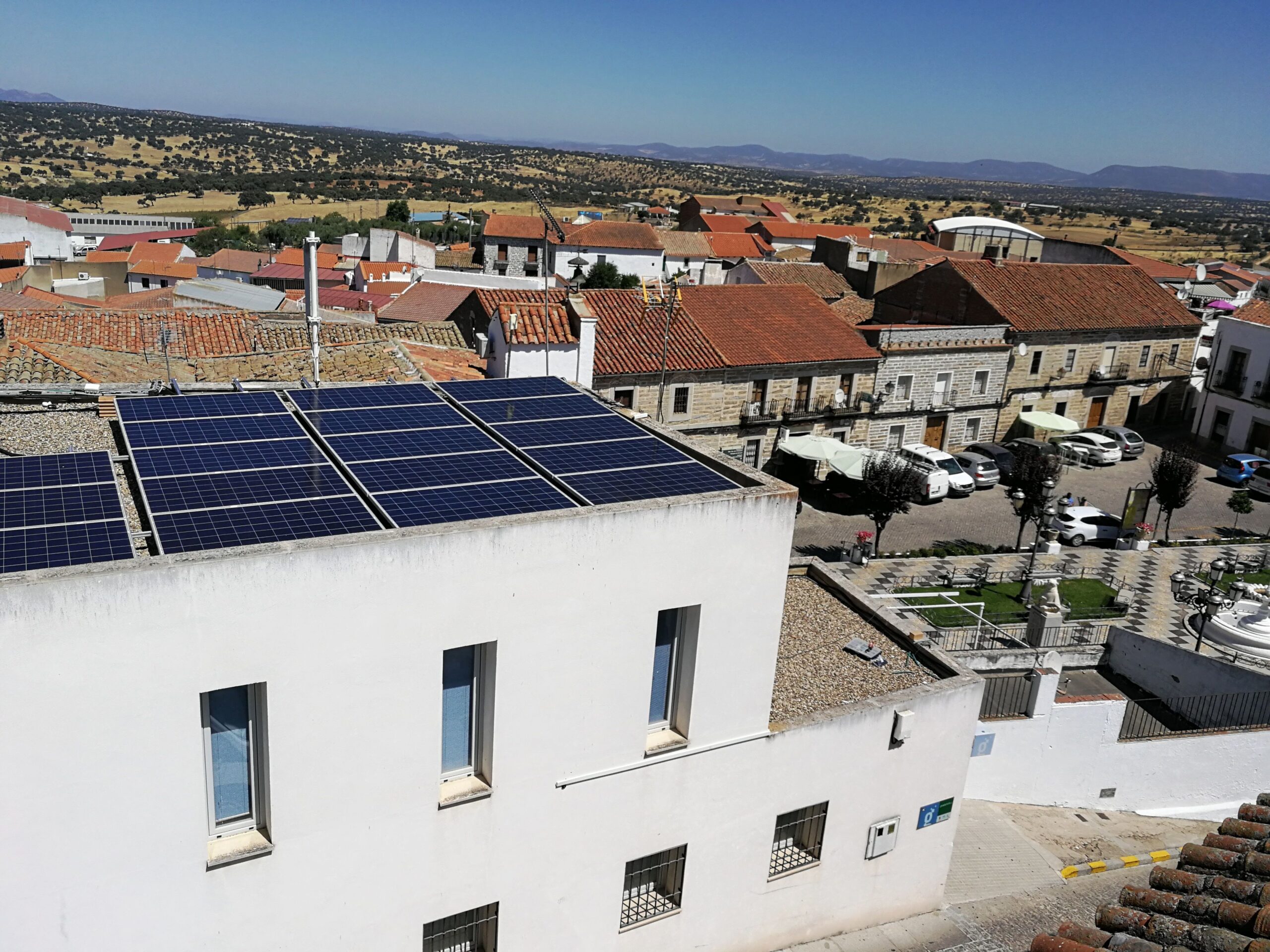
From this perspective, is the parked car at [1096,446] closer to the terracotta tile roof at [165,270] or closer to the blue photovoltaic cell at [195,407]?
the blue photovoltaic cell at [195,407]

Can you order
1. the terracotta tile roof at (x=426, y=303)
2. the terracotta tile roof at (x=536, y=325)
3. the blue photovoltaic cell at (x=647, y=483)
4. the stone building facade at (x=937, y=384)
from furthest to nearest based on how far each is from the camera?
the terracotta tile roof at (x=426, y=303)
the stone building facade at (x=937, y=384)
the terracotta tile roof at (x=536, y=325)
the blue photovoltaic cell at (x=647, y=483)

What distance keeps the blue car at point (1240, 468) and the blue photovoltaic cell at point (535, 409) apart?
107ft

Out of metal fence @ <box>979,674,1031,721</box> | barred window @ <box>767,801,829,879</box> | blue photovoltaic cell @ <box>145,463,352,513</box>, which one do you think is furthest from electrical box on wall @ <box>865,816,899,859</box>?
blue photovoltaic cell @ <box>145,463,352,513</box>

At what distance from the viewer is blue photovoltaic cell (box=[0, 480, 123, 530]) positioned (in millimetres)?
7883

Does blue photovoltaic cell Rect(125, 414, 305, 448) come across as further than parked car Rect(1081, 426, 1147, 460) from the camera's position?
No

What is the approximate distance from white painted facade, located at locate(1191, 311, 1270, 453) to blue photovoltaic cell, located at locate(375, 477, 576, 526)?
3980 cm

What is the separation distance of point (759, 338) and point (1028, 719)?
20419 millimetres

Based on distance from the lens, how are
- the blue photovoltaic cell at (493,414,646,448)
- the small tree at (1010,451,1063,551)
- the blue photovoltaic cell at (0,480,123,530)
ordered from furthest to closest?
the small tree at (1010,451,1063,551) → the blue photovoltaic cell at (493,414,646,448) → the blue photovoltaic cell at (0,480,123,530)

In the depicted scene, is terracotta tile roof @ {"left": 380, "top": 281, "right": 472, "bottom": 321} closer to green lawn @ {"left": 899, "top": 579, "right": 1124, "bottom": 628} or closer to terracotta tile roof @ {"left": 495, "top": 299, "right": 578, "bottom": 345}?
terracotta tile roof @ {"left": 495, "top": 299, "right": 578, "bottom": 345}

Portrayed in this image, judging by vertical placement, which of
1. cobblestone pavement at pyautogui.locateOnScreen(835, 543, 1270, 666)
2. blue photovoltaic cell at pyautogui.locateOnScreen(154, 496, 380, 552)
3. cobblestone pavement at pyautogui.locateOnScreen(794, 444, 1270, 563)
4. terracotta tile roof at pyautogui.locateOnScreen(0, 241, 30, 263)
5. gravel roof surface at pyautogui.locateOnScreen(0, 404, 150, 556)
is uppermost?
blue photovoltaic cell at pyautogui.locateOnScreen(154, 496, 380, 552)

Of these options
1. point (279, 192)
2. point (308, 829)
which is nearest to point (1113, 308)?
point (308, 829)

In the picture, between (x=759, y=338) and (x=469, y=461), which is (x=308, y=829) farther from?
(x=759, y=338)

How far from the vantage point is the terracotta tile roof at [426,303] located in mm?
38938

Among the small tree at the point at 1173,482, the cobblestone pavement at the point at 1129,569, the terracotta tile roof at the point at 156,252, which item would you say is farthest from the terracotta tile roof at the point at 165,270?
the small tree at the point at 1173,482
